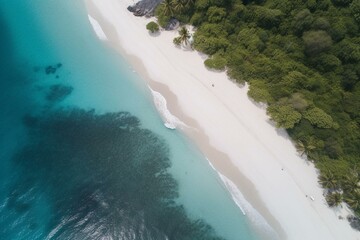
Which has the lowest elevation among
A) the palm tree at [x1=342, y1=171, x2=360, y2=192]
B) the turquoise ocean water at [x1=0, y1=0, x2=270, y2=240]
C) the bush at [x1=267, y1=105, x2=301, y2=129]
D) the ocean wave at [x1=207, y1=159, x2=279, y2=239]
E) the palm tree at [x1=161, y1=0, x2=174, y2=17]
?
the turquoise ocean water at [x1=0, y1=0, x2=270, y2=240]

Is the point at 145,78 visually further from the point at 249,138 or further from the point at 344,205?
the point at 344,205

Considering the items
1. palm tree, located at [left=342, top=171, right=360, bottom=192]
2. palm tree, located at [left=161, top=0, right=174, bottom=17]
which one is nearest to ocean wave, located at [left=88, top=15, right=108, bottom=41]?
palm tree, located at [left=161, top=0, right=174, bottom=17]

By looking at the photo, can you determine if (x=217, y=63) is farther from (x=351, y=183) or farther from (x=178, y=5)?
(x=351, y=183)

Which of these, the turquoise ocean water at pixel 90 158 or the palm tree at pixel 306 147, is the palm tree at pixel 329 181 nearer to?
the palm tree at pixel 306 147

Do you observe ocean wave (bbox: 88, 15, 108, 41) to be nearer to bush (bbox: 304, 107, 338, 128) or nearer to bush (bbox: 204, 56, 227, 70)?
bush (bbox: 204, 56, 227, 70)

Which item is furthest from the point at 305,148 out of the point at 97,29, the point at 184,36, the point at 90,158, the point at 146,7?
the point at 97,29

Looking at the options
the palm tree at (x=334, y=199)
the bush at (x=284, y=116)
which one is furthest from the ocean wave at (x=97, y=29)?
the palm tree at (x=334, y=199)

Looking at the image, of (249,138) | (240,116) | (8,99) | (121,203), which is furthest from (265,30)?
(8,99)
